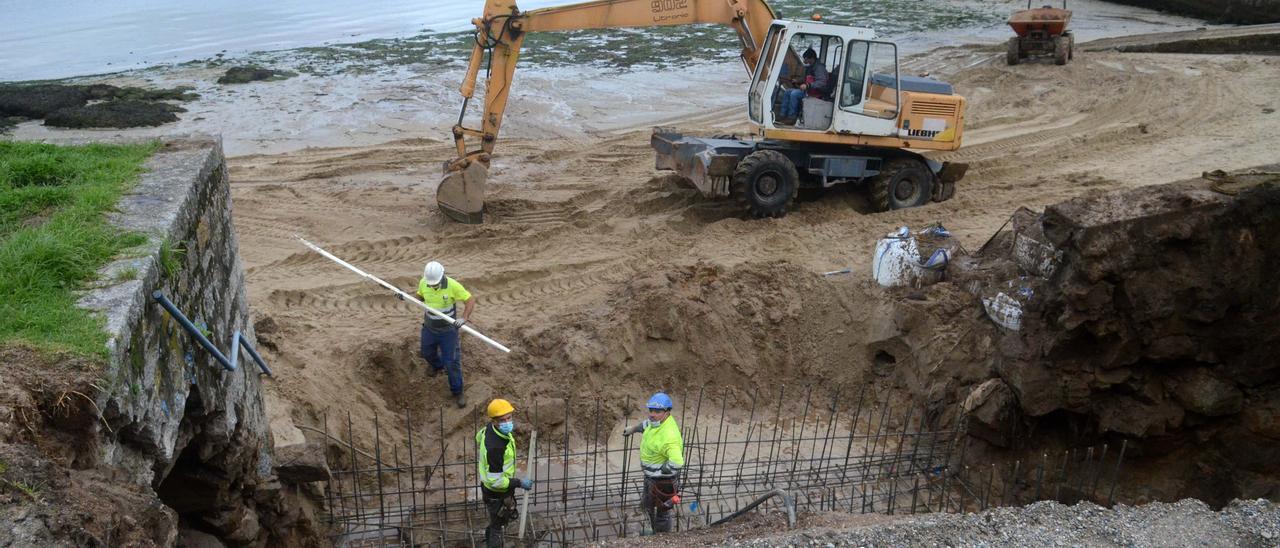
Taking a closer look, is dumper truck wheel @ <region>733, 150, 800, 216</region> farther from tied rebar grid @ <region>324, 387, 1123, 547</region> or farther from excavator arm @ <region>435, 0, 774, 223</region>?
tied rebar grid @ <region>324, 387, 1123, 547</region>

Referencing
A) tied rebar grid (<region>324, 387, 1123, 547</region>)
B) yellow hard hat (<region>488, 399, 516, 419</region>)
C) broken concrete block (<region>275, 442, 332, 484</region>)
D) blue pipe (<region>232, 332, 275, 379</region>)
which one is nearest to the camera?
blue pipe (<region>232, 332, 275, 379</region>)

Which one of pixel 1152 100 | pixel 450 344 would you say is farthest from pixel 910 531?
pixel 1152 100

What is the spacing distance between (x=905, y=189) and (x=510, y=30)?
5.40 meters

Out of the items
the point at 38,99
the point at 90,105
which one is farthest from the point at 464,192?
the point at 38,99

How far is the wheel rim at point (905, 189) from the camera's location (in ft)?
40.6

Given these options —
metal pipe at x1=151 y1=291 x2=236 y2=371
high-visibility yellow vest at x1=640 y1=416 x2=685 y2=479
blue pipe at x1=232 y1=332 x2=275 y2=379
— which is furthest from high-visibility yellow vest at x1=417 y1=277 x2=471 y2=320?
metal pipe at x1=151 y1=291 x2=236 y2=371

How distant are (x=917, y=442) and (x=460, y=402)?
3.92 metres

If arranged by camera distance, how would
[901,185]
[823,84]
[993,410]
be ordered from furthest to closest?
[901,185] < [823,84] < [993,410]

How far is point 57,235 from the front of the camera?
4816 mm

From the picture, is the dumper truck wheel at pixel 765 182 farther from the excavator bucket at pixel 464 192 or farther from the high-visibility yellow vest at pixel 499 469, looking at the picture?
the high-visibility yellow vest at pixel 499 469

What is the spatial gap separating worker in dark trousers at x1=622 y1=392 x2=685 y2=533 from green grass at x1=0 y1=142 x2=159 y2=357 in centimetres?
342

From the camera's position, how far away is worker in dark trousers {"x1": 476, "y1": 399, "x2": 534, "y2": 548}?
6488 mm

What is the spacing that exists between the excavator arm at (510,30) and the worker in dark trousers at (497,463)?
5.53m

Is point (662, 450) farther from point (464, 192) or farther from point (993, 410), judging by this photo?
point (464, 192)
